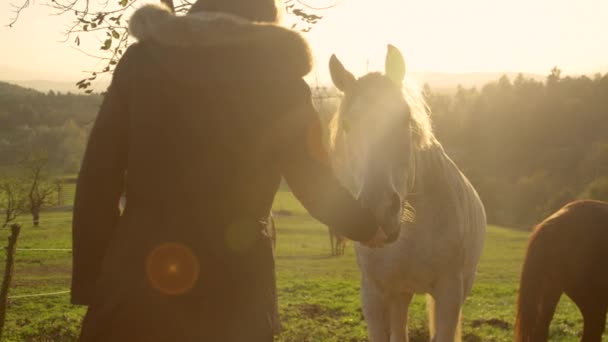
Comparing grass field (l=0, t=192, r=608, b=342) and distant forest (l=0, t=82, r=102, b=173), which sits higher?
grass field (l=0, t=192, r=608, b=342)

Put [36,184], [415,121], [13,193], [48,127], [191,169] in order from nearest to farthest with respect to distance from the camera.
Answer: [191,169] < [415,121] < [13,193] < [36,184] < [48,127]

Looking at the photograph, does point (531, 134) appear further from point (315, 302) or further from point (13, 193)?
point (315, 302)

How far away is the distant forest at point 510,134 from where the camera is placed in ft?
219

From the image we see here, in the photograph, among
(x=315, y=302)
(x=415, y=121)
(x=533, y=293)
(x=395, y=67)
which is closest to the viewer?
(x=395, y=67)

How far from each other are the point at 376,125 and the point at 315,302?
985cm

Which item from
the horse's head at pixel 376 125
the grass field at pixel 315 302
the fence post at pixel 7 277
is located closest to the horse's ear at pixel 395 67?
the horse's head at pixel 376 125

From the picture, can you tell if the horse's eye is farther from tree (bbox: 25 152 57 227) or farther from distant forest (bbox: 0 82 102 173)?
distant forest (bbox: 0 82 102 173)

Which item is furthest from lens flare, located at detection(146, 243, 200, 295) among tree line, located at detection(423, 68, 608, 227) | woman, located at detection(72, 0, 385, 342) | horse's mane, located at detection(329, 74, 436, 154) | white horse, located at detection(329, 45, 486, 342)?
tree line, located at detection(423, 68, 608, 227)

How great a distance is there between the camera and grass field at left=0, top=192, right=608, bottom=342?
9.04m

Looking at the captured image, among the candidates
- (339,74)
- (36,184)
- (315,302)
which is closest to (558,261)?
(339,74)

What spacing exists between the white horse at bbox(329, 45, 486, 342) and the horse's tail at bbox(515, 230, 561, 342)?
21.9 inches

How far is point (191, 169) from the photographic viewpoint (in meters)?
1.73

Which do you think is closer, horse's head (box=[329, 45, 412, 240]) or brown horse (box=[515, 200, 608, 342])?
horse's head (box=[329, 45, 412, 240])

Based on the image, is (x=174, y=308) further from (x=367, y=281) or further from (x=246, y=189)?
(x=367, y=281)
